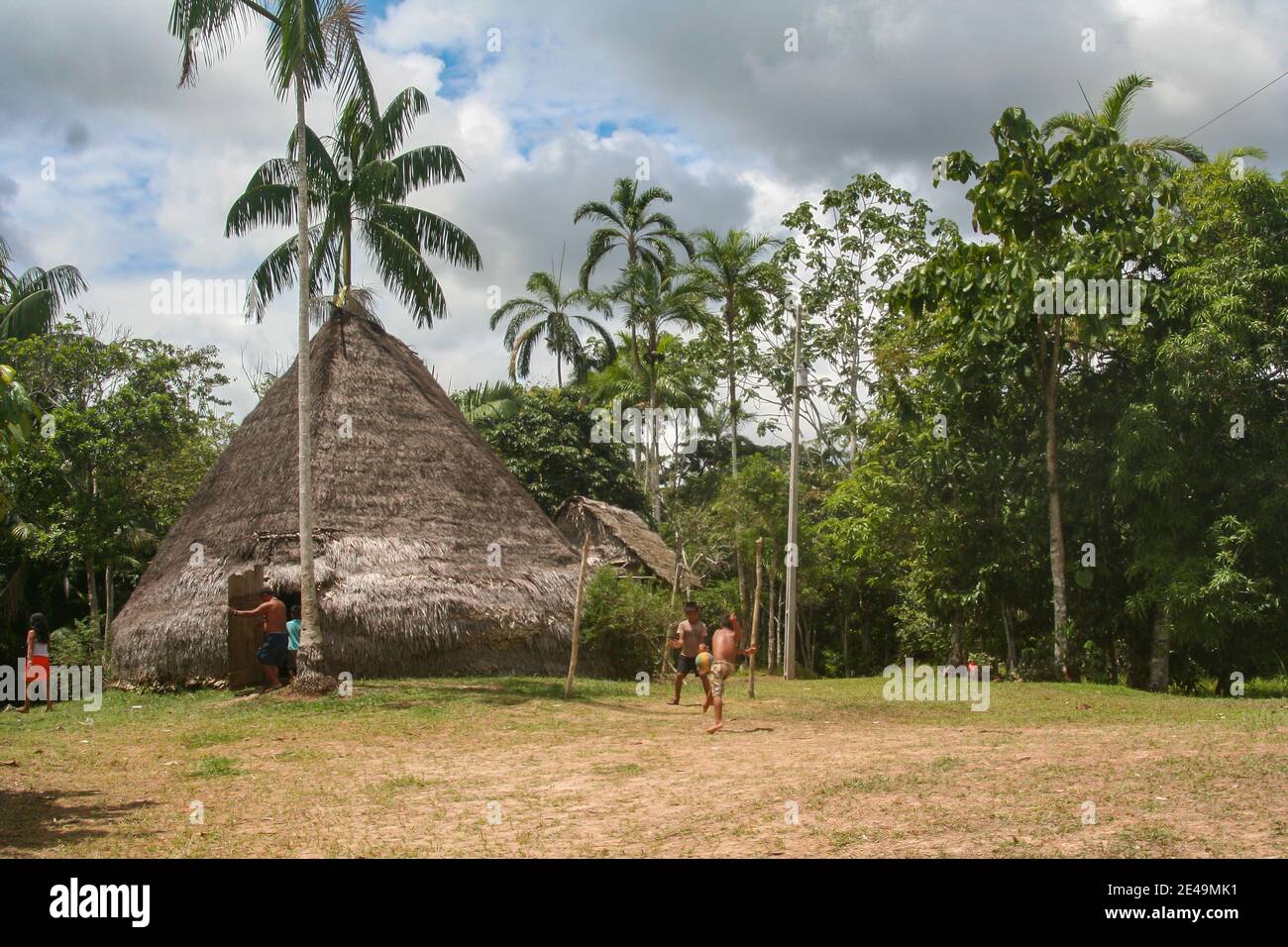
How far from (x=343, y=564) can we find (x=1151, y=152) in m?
16.4

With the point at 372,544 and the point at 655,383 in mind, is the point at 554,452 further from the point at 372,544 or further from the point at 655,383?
the point at 372,544

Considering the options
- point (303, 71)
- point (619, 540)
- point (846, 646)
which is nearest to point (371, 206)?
point (303, 71)

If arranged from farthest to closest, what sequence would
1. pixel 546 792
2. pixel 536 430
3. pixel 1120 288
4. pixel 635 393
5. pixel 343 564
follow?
pixel 635 393 → pixel 536 430 → pixel 1120 288 → pixel 343 564 → pixel 546 792

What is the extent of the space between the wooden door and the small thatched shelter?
10.4 meters

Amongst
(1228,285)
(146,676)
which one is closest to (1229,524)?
(1228,285)

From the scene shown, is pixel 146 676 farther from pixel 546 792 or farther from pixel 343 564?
pixel 546 792

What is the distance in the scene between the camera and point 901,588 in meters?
27.2

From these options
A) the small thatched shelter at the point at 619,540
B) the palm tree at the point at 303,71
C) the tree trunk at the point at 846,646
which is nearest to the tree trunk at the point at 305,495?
the palm tree at the point at 303,71

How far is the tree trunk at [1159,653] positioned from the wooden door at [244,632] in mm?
14455

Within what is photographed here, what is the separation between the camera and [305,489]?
15.7 m

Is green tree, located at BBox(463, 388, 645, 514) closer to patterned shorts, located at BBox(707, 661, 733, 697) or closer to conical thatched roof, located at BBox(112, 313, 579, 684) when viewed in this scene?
conical thatched roof, located at BBox(112, 313, 579, 684)

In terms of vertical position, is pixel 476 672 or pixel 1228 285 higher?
pixel 1228 285

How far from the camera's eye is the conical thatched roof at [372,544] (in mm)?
17125

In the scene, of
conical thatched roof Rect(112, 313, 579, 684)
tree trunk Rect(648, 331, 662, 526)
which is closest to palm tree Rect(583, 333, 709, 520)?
tree trunk Rect(648, 331, 662, 526)
